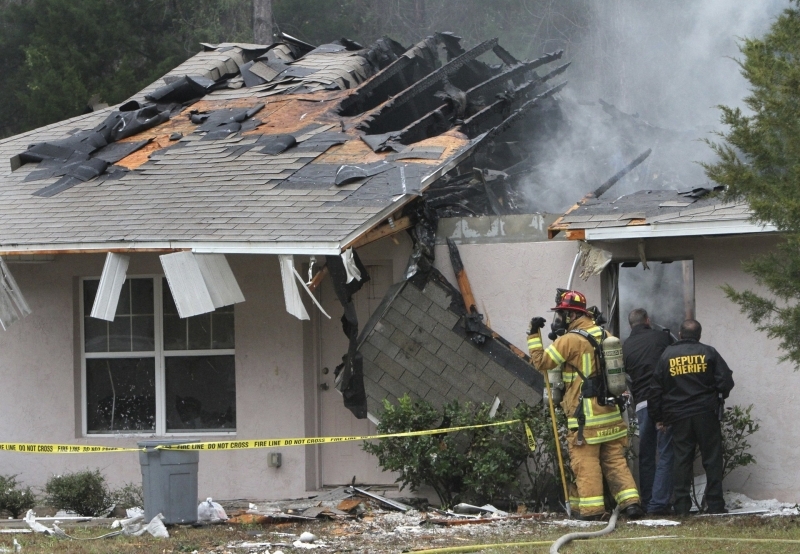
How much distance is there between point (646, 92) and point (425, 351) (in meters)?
11.8

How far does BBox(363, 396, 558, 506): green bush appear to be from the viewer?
30.2 feet

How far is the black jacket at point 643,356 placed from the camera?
9195mm

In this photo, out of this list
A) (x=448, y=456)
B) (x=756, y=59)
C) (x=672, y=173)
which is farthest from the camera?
(x=672, y=173)

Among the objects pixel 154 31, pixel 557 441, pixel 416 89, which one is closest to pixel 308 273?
pixel 557 441

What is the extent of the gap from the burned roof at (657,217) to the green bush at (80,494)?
15.4 ft

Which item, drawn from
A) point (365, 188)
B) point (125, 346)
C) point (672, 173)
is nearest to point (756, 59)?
point (365, 188)

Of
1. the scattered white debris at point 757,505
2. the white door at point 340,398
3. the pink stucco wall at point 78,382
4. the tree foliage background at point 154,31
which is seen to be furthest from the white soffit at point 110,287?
the tree foliage background at point 154,31

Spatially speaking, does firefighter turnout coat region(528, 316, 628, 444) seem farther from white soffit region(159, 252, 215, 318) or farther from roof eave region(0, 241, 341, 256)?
white soffit region(159, 252, 215, 318)

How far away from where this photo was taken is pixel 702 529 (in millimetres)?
7938

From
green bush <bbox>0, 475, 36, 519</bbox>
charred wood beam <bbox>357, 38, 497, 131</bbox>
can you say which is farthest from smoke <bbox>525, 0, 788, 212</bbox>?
green bush <bbox>0, 475, 36, 519</bbox>

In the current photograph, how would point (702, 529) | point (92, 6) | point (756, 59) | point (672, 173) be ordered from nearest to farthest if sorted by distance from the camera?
1. point (756, 59)
2. point (702, 529)
3. point (672, 173)
4. point (92, 6)

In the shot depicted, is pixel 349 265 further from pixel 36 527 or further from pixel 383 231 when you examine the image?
pixel 36 527

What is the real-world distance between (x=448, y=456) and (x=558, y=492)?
1028mm

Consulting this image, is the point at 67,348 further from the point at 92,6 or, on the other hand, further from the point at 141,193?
the point at 92,6
